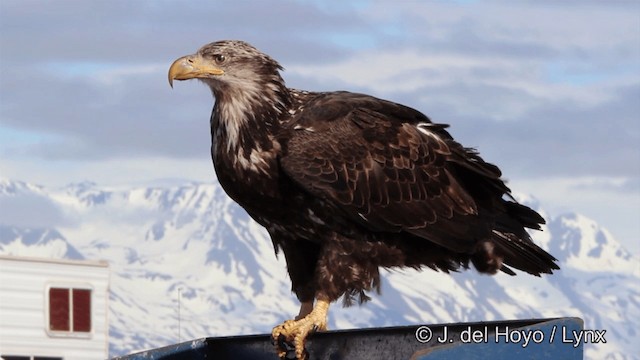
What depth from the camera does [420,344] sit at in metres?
12.1

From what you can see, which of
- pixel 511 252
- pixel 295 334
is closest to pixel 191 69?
pixel 295 334

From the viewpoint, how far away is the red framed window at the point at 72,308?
264 ft

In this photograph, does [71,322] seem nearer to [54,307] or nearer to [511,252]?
[54,307]

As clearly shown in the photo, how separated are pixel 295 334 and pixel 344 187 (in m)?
1.56

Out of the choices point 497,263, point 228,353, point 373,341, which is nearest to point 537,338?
point 373,341

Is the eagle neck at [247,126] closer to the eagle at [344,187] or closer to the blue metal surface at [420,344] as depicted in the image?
the eagle at [344,187]

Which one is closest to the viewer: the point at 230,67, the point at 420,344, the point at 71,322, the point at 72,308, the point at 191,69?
the point at 420,344

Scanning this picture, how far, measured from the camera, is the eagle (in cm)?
1402

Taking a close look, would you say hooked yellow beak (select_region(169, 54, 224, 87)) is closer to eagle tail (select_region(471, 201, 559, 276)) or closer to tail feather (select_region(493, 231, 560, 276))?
eagle tail (select_region(471, 201, 559, 276))

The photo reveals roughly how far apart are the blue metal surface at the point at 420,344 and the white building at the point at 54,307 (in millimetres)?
66984

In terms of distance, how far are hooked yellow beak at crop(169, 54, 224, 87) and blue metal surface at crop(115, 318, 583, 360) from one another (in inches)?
89.9

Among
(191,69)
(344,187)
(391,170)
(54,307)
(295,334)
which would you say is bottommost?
(295,334)

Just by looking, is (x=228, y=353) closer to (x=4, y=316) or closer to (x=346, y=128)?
(x=346, y=128)

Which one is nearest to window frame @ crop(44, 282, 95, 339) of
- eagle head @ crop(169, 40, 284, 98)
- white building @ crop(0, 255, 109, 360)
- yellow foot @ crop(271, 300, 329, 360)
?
white building @ crop(0, 255, 109, 360)
